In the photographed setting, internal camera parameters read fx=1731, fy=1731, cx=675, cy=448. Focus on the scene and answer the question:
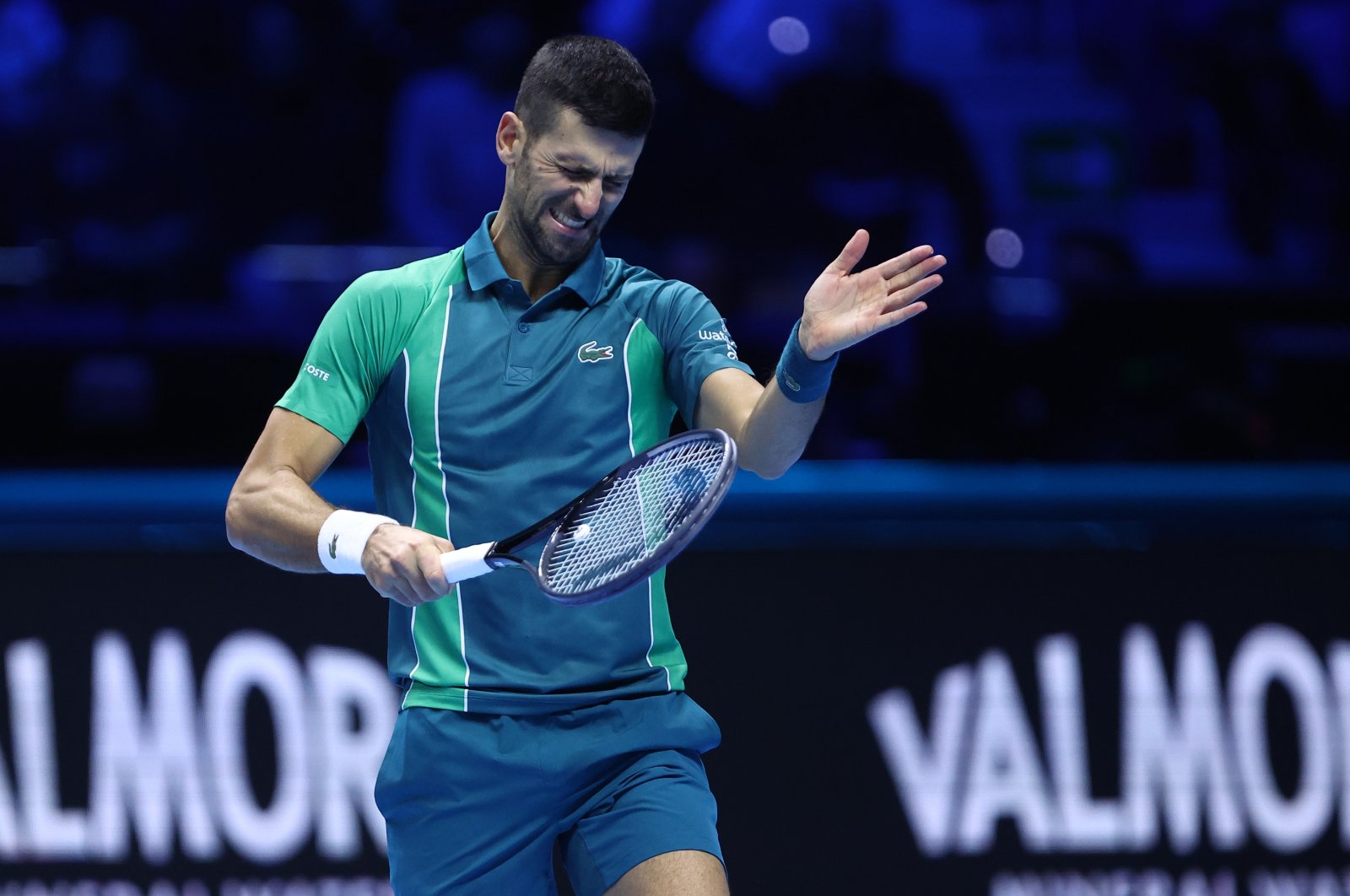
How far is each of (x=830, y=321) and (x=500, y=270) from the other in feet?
2.18

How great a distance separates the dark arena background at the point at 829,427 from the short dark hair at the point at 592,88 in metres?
1.81

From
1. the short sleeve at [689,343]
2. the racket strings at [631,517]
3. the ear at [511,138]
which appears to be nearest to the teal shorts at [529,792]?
the racket strings at [631,517]

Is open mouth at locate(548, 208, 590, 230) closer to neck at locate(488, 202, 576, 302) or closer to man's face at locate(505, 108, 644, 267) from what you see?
man's face at locate(505, 108, 644, 267)

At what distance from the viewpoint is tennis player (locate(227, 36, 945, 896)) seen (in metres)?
2.96

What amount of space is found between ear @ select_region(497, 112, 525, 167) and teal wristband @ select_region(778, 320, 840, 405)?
0.66m

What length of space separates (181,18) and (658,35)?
5.77 ft

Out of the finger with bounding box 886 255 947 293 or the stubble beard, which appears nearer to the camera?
the finger with bounding box 886 255 947 293

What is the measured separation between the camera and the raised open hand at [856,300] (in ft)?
9.37

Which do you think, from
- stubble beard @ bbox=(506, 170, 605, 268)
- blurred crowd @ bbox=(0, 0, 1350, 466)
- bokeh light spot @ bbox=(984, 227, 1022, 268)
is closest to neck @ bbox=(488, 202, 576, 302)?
stubble beard @ bbox=(506, 170, 605, 268)

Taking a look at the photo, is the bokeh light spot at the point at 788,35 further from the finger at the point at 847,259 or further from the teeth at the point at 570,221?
the finger at the point at 847,259

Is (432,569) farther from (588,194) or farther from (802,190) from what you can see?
(802,190)

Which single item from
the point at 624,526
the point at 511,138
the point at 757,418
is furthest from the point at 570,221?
the point at 624,526

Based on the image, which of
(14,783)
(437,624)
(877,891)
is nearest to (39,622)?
(14,783)

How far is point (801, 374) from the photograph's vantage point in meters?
2.86
